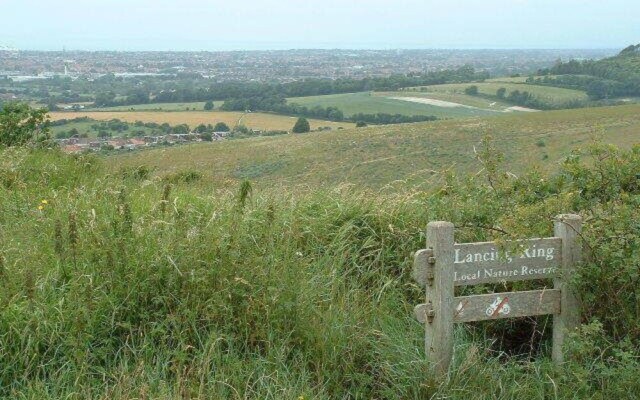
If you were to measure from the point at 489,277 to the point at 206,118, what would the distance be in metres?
23.1

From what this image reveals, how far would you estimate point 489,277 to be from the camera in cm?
432

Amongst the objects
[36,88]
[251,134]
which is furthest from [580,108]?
[36,88]

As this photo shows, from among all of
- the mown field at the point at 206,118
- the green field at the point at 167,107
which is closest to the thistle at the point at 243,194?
the mown field at the point at 206,118

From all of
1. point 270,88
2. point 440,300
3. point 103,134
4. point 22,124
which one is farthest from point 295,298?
point 270,88

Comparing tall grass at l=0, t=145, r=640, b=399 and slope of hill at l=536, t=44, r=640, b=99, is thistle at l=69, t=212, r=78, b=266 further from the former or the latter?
slope of hill at l=536, t=44, r=640, b=99

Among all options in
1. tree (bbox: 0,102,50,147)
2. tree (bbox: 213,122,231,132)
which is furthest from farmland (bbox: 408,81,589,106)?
tree (bbox: 0,102,50,147)

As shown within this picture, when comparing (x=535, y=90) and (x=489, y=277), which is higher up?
(x=489, y=277)

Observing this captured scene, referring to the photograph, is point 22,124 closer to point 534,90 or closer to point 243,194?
point 243,194

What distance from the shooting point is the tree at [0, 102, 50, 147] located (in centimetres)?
1004

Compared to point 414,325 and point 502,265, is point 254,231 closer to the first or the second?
point 414,325

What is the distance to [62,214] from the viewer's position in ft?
18.2

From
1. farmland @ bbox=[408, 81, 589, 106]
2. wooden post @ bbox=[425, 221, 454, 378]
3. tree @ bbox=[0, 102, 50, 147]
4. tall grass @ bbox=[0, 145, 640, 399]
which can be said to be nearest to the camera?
tall grass @ bbox=[0, 145, 640, 399]

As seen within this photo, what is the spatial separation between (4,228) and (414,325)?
2866mm

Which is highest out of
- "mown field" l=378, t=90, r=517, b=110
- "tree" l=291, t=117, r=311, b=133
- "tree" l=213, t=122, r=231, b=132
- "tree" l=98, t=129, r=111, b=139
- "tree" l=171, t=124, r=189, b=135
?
"tree" l=98, t=129, r=111, b=139
